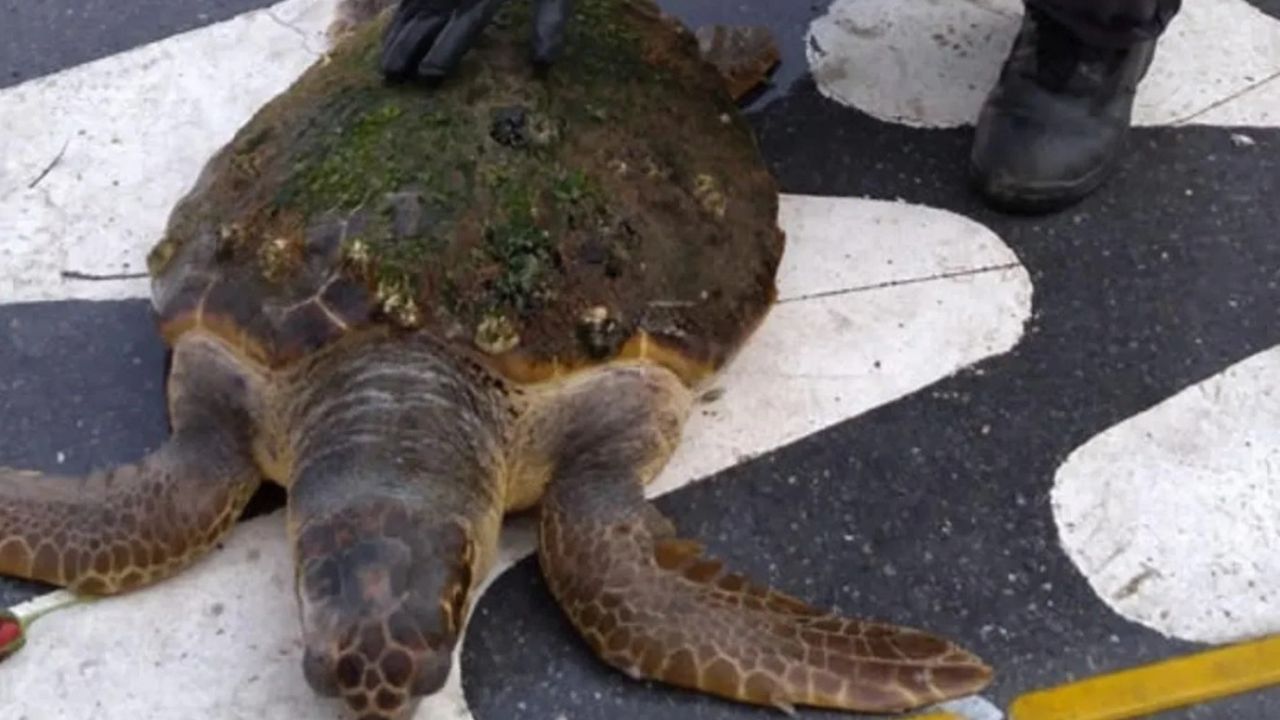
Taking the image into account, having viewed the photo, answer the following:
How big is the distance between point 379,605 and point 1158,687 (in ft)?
2.34

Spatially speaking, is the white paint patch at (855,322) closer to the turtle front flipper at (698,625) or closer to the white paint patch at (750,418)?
the white paint patch at (750,418)

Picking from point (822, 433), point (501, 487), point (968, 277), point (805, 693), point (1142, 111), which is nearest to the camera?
point (805, 693)

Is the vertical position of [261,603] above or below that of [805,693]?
below

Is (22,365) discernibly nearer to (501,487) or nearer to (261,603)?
(261,603)

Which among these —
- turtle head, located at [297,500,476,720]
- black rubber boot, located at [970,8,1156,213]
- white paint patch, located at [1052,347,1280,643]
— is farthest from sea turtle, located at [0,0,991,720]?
black rubber boot, located at [970,8,1156,213]

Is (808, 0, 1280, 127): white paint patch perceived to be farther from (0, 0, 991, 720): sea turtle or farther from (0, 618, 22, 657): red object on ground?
(0, 618, 22, 657): red object on ground

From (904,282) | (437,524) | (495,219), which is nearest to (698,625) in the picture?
(437,524)

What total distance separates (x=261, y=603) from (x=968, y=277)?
90 cm

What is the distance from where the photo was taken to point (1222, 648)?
1590mm

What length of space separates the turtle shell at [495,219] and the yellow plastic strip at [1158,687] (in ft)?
1.63

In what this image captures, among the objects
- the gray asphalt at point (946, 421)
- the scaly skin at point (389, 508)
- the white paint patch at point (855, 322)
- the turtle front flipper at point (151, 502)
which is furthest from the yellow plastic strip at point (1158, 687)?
the turtle front flipper at point (151, 502)

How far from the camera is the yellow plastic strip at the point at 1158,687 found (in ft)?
5.03

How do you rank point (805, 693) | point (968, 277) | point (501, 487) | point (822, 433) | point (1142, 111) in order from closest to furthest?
point (805, 693) → point (501, 487) → point (822, 433) → point (968, 277) → point (1142, 111)

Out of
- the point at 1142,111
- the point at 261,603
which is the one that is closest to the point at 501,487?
the point at 261,603
